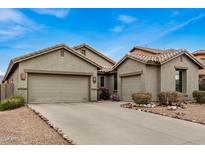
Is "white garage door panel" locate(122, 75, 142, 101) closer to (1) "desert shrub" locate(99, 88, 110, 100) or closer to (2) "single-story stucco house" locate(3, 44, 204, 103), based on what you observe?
(2) "single-story stucco house" locate(3, 44, 204, 103)

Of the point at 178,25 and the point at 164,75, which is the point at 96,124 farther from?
the point at 178,25

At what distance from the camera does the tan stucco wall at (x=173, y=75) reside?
1867 centimetres

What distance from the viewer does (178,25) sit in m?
18.0

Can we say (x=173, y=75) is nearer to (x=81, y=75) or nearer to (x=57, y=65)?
(x=81, y=75)

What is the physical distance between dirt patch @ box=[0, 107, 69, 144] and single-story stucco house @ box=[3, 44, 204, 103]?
702cm

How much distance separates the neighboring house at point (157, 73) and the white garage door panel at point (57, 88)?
11.6ft

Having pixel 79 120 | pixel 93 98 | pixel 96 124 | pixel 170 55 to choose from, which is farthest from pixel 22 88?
pixel 170 55

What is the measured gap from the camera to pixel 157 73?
18.7 metres

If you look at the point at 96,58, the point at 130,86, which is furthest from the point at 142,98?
the point at 96,58

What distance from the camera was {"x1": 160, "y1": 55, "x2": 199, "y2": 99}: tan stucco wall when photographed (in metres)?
18.7

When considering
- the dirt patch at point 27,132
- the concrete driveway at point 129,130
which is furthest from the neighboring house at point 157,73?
the dirt patch at point 27,132

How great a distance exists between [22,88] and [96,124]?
8.90 metres
